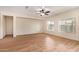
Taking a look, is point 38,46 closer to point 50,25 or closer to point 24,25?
point 24,25

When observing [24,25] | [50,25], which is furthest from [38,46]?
[50,25]

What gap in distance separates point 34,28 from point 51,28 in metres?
2.08

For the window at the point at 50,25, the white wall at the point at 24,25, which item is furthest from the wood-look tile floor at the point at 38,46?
the window at the point at 50,25

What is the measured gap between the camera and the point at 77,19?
3846 millimetres

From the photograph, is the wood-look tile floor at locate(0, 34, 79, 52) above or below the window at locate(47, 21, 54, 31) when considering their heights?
below

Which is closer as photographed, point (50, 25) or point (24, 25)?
point (24, 25)

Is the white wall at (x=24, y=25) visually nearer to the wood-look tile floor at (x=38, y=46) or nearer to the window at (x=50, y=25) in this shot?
the window at (x=50, y=25)

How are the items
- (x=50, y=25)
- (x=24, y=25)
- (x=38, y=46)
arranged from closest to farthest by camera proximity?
(x=38, y=46), (x=24, y=25), (x=50, y=25)

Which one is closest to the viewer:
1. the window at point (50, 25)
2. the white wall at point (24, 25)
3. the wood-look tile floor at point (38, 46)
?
the wood-look tile floor at point (38, 46)

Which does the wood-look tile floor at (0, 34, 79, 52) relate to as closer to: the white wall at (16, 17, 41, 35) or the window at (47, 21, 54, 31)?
the white wall at (16, 17, 41, 35)

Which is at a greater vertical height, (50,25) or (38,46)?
(50,25)

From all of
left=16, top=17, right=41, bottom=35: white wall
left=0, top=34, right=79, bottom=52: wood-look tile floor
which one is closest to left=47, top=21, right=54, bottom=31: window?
left=16, top=17, right=41, bottom=35: white wall
